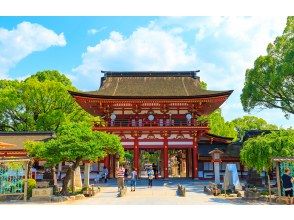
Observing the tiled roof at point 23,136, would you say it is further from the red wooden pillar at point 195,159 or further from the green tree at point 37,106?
the red wooden pillar at point 195,159

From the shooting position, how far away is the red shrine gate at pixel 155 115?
108ft

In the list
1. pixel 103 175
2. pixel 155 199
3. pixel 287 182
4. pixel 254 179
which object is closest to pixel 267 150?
pixel 287 182

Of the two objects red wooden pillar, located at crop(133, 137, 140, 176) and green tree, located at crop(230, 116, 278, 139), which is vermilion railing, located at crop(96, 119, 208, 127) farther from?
green tree, located at crop(230, 116, 278, 139)

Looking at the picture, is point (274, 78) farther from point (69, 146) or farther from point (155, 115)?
point (69, 146)

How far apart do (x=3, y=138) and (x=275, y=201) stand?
26161mm

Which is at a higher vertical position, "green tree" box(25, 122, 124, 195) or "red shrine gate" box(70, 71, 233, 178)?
"red shrine gate" box(70, 71, 233, 178)

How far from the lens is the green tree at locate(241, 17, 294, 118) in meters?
30.7

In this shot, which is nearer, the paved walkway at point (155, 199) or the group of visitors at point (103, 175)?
the paved walkway at point (155, 199)

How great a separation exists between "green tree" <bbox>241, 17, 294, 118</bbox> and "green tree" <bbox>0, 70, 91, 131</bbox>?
1947 centimetres

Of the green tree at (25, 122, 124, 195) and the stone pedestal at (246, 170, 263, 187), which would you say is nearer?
the green tree at (25, 122, 124, 195)

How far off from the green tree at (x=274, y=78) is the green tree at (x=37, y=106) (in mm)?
19465

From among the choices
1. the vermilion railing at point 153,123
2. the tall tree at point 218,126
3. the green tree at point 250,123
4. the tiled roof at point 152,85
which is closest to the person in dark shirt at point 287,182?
the vermilion railing at point 153,123

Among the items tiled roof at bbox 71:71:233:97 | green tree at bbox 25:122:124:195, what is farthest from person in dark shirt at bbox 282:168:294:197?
tiled roof at bbox 71:71:233:97

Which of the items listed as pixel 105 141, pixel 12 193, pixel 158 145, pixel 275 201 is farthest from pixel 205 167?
pixel 12 193
